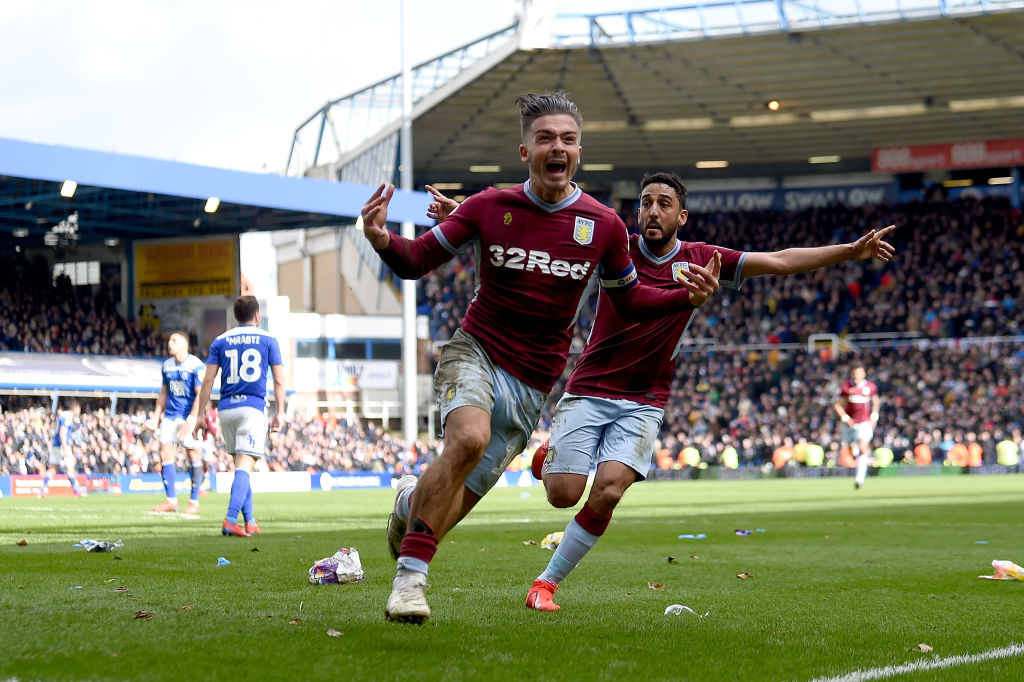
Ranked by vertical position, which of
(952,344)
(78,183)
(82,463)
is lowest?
(82,463)

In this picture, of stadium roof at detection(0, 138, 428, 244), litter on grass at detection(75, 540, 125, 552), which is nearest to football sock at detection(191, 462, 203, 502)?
litter on grass at detection(75, 540, 125, 552)

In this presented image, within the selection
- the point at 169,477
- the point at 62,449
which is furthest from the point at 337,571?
the point at 62,449

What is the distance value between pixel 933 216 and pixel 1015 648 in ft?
152

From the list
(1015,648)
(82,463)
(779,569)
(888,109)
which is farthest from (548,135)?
(888,109)

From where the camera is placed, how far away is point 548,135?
574 cm

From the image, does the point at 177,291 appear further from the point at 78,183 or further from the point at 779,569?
the point at 779,569

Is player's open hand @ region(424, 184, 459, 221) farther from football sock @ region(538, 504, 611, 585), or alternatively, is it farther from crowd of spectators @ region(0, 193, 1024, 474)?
crowd of spectators @ region(0, 193, 1024, 474)

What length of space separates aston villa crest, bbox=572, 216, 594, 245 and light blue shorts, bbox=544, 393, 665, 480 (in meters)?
1.37

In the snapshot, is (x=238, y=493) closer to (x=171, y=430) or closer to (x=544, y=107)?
(x=171, y=430)

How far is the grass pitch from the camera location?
4496mm

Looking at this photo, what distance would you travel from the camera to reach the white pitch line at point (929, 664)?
14.6 ft

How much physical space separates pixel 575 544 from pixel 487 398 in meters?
1.41

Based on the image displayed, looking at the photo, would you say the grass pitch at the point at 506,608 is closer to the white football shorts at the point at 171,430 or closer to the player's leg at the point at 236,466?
the player's leg at the point at 236,466

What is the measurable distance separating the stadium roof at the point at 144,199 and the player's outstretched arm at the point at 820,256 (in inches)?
1033
